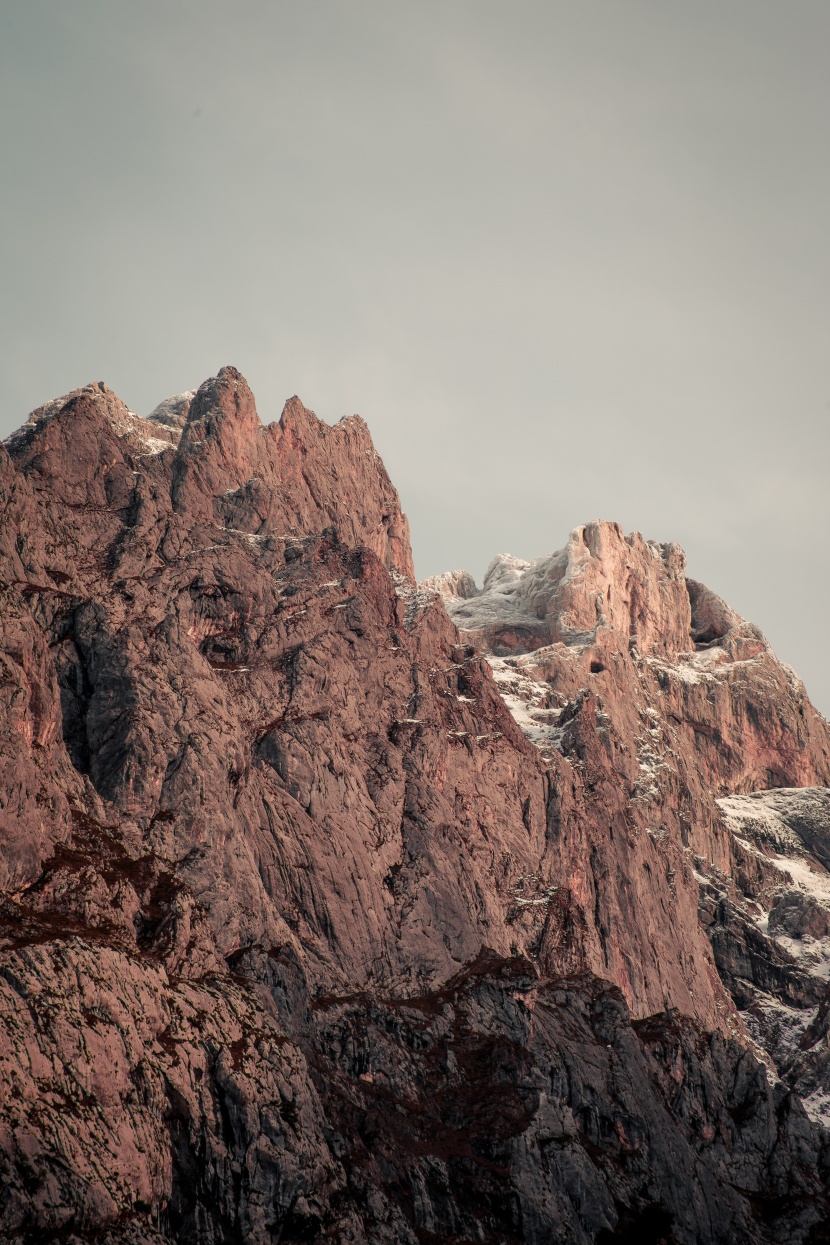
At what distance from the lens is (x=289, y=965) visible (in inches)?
5896

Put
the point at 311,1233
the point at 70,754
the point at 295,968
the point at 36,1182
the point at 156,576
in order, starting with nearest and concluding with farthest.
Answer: the point at 36,1182
the point at 311,1233
the point at 295,968
the point at 70,754
the point at 156,576

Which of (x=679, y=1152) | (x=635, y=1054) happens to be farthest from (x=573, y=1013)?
(x=679, y=1152)

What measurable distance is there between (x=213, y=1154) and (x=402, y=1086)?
31.3m

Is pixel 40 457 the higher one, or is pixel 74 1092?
pixel 40 457

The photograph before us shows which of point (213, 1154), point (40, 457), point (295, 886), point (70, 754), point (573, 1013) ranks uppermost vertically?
point (40, 457)

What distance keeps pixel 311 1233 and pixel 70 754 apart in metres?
58.2

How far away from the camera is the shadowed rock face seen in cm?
12025

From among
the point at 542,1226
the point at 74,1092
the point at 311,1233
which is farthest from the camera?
the point at 542,1226

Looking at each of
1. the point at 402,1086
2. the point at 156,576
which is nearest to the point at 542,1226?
the point at 402,1086

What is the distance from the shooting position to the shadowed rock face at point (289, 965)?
120250mm

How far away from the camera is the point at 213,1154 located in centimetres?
12169

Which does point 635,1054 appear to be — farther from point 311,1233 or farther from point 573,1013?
point 311,1233

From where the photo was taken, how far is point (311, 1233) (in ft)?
402

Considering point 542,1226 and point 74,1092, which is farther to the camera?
point 542,1226
